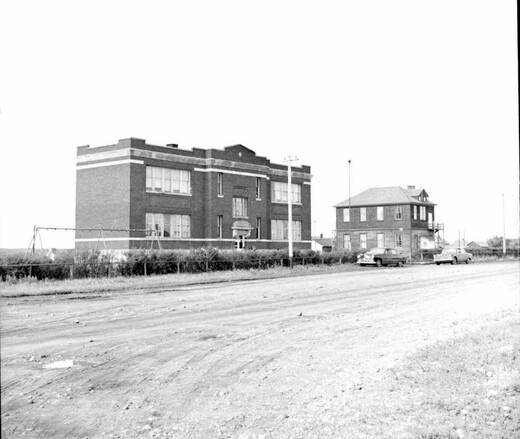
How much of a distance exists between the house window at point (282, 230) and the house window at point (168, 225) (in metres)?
10.9

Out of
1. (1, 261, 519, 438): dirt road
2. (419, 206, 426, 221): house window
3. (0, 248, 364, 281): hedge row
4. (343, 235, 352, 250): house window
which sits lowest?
(1, 261, 519, 438): dirt road

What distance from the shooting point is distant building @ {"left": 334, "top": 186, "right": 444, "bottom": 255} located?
76.3 metres

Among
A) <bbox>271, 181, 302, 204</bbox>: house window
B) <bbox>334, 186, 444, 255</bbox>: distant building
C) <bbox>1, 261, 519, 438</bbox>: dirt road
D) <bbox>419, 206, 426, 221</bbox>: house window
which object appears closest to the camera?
<bbox>1, 261, 519, 438</bbox>: dirt road

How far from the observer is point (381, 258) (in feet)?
154

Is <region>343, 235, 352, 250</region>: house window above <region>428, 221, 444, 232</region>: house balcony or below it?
below

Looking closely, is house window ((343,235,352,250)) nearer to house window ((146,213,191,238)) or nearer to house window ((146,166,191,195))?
house window ((146,213,191,238))

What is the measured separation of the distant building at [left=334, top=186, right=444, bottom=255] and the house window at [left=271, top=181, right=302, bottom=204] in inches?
732

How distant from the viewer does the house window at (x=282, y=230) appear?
5775 cm

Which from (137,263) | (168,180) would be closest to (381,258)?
(168,180)

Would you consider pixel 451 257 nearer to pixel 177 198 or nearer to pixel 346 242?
pixel 177 198

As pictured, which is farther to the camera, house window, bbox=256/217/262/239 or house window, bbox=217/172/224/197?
house window, bbox=256/217/262/239

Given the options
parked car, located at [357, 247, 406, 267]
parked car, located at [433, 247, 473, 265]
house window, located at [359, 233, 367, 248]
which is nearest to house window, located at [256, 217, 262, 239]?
parked car, located at [357, 247, 406, 267]

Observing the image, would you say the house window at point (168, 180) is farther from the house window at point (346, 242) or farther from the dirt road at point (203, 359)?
the house window at point (346, 242)

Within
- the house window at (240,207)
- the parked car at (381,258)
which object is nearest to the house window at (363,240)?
the parked car at (381,258)
